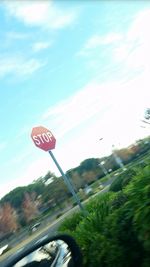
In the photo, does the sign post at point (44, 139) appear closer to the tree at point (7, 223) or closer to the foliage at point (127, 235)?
the foliage at point (127, 235)

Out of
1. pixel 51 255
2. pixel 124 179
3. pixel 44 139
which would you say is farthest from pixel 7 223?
pixel 51 255

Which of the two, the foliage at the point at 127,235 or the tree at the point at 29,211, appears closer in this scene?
the foliage at the point at 127,235

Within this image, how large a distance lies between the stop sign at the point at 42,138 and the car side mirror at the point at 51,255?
635 cm

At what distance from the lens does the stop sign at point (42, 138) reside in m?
9.63

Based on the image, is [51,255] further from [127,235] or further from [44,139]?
[44,139]

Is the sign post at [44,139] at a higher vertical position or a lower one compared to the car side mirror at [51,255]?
higher

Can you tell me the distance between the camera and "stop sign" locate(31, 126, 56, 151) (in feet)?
31.6

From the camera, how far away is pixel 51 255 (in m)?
3.10

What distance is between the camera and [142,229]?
3879mm

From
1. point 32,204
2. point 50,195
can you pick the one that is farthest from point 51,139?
point 32,204

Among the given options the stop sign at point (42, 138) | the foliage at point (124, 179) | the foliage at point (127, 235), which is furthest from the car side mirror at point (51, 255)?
the foliage at point (124, 179)

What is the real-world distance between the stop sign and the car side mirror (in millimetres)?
6349

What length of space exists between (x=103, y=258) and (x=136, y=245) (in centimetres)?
64

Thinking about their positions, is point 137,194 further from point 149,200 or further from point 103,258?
point 103,258
